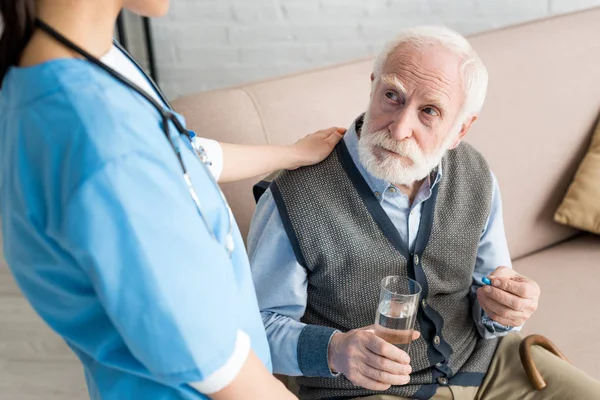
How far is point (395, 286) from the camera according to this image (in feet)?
4.61

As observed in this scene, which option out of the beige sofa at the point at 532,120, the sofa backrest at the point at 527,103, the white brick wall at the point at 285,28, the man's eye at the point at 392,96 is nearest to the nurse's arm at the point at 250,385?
the man's eye at the point at 392,96

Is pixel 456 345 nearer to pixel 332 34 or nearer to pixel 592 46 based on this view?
pixel 592 46

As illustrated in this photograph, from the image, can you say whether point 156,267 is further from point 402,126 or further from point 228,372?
point 402,126

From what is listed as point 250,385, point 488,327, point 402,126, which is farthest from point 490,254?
point 250,385

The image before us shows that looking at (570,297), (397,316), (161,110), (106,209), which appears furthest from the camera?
(570,297)

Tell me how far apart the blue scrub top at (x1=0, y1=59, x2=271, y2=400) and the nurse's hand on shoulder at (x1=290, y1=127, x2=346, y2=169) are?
63 cm

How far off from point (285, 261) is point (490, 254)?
534 mm

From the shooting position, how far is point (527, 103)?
87.4 inches

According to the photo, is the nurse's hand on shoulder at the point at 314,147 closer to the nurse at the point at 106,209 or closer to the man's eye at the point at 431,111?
the man's eye at the point at 431,111

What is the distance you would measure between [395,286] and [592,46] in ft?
4.51

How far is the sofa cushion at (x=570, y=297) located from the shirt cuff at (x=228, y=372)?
1227 mm

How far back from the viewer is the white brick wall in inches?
119

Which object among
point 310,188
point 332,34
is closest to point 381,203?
point 310,188

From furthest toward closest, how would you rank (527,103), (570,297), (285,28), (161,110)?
(285,28) < (527,103) < (570,297) < (161,110)
